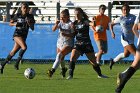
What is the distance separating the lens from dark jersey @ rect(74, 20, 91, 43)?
17339mm

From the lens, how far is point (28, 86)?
49.4 feet

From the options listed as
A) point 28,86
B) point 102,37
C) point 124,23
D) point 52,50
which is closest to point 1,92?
point 28,86

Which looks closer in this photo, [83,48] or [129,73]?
[129,73]

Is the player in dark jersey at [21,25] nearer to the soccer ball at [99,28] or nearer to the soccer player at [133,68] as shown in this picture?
the soccer ball at [99,28]

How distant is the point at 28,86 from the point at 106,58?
10.6 m

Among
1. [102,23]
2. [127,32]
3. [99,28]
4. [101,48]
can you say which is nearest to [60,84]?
[127,32]

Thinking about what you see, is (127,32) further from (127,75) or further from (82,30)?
(127,75)

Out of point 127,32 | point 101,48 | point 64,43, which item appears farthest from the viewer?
point 101,48

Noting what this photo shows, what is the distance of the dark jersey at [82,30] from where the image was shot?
1734 cm

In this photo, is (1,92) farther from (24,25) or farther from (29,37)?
(29,37)

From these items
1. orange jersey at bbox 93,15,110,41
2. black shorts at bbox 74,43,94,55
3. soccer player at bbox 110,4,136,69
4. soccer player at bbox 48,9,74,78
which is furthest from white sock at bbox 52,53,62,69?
orange jersey at bbox 93,15,110,41

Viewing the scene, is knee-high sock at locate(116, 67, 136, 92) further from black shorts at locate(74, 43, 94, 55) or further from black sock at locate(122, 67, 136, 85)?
black shorts at locate(74, 43, 94, 55)

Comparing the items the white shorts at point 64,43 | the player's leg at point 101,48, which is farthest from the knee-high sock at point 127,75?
the player's leg at point 101,48

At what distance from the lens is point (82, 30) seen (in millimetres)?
17453
